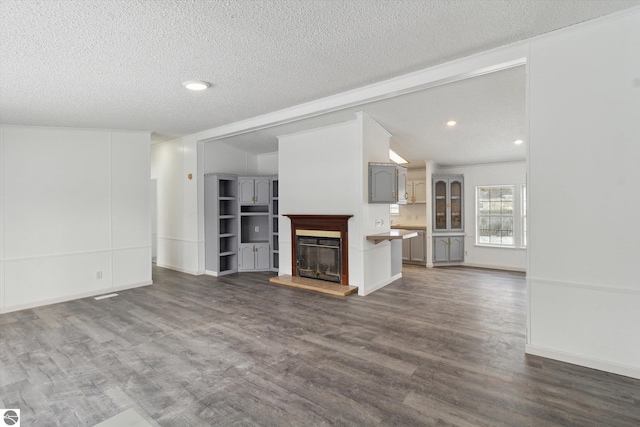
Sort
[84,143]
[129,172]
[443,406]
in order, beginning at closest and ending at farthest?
1. [443,406]
2. [84,143]
3. [129,172]

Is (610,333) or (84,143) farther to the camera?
(84,143)

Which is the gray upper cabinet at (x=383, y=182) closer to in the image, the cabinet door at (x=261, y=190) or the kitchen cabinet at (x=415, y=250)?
the cabinet door at (x=261, y=190)

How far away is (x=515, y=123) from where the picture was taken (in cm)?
456

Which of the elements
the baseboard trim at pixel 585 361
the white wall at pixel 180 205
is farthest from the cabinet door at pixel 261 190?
the baseboard trim at pixel 585 361

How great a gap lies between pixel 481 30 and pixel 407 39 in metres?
0.57

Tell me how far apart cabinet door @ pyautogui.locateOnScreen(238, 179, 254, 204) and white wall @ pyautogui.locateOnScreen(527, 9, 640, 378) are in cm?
495

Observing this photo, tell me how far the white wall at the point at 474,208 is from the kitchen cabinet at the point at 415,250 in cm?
101

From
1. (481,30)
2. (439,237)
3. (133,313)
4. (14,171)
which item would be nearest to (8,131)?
(14,171)

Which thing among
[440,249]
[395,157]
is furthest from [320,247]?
[440,249]

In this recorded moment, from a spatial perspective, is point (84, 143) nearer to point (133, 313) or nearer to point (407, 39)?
point (133, 313)

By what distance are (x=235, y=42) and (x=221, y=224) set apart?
447cm

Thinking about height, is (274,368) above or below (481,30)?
below

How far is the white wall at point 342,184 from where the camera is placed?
4676 millimetres

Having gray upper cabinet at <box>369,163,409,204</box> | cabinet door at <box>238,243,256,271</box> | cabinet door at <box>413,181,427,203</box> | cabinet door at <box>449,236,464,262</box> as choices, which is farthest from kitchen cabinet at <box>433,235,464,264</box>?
cabinet door at <box>238,243,256,271</box>
